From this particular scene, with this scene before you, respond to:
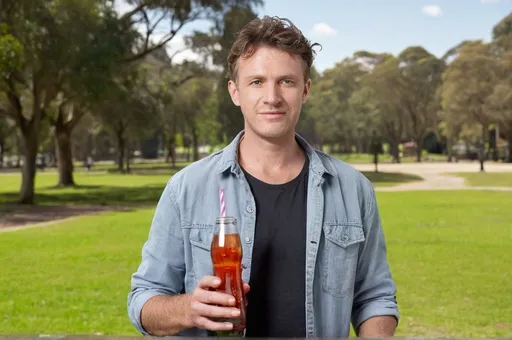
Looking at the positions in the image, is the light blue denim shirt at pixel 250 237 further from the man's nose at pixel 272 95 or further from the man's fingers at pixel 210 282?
the man's fingers at pixel 210 282

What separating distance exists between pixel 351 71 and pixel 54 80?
61.4 m

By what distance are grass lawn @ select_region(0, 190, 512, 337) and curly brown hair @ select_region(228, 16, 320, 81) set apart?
5374mm

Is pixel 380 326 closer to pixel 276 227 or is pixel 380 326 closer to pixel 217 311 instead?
pixel 276 227

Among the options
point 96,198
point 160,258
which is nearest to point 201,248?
point 160,258

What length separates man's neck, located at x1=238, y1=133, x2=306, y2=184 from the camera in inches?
103

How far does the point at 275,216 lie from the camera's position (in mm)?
2488

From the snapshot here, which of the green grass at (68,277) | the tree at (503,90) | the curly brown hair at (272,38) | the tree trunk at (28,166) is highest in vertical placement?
the tree at (503,90)

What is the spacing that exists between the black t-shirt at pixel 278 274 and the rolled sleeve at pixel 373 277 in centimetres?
26

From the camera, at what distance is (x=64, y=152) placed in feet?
129

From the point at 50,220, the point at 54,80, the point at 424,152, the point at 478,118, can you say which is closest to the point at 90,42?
the point at 54,80

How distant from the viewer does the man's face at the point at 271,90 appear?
253 cm

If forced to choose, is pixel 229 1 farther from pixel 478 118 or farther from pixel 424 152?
pixel 424 152

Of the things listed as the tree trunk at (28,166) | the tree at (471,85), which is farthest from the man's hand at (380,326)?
the tree at (471,85)

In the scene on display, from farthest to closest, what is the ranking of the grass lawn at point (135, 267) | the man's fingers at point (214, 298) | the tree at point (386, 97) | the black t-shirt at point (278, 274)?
the tree at point (386, 97), the grass lawn at point (135, 267), the black t-shirt at point (278, 274), the man's fingers at point (214, 298)
